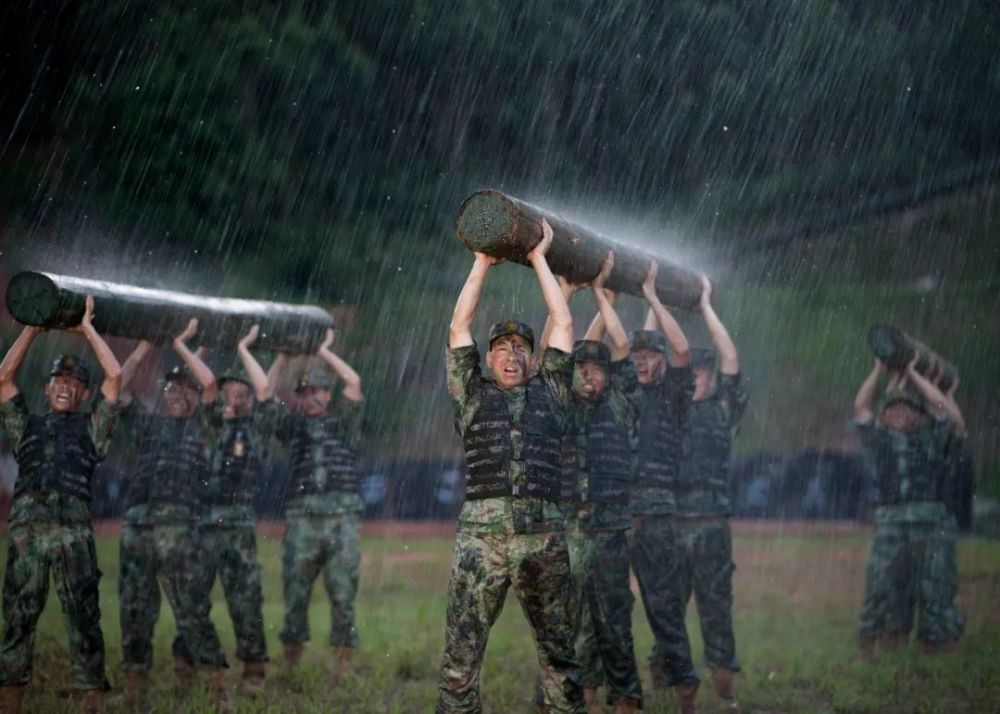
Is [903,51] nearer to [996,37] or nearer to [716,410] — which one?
[996,37]

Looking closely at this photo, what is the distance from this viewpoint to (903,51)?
A: 501 inches

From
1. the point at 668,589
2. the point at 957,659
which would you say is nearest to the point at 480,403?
the point at 668,589

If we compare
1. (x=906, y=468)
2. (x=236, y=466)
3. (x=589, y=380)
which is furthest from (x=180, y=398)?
(x=906, y=468)

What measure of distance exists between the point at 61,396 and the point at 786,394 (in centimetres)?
1351

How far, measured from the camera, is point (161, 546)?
909cm

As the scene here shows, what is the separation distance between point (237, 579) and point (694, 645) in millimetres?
4493

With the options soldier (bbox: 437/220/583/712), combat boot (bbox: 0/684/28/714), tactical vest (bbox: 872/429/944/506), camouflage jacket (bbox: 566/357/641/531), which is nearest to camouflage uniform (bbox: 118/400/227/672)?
combat boot (bbox: 0/684/28/714)

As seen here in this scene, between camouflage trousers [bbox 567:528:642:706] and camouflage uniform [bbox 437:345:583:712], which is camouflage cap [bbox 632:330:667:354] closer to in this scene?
camouflage trousers [bbox 567:528:642:706]

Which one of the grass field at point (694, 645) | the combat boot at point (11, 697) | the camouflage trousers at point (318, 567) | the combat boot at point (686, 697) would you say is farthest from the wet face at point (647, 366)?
the combat boot at point (11, 697)

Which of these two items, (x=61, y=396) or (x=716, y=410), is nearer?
(x=61, y=396)

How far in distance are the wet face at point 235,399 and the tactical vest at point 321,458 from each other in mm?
444

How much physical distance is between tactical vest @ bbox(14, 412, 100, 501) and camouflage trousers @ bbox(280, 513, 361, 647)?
6.64 feet

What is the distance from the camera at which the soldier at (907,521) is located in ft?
33.4

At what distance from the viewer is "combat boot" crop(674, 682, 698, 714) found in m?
Answer: 7.68
